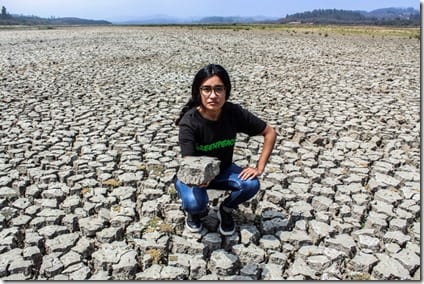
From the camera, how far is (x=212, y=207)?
333 centimetres

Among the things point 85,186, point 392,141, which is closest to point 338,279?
point 85,186

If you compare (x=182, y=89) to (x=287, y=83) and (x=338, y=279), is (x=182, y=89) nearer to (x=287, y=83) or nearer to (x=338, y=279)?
(x=287, y=83)

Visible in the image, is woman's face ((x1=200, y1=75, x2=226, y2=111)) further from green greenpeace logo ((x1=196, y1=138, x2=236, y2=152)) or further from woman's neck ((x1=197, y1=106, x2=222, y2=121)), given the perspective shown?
green greenpeace logo ((x1=196, y1=138, x2=236, y2=152))

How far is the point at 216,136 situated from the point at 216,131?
1.3 inches

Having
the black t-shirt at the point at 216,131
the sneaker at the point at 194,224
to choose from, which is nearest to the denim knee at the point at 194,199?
the sneaker at the point at 194,224

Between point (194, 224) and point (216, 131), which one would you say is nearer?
point (216, 131)

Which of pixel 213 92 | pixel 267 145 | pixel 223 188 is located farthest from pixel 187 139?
pixel 267 145

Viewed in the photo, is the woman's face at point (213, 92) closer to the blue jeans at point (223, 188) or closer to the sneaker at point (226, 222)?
the blue jeans at point (223, 188)

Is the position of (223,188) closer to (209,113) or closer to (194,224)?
(194,224)

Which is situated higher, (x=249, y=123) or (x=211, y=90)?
(x=211, y=90)

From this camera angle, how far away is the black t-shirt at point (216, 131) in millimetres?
2748

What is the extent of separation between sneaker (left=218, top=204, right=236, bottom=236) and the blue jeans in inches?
2.3

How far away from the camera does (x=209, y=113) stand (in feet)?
9.17

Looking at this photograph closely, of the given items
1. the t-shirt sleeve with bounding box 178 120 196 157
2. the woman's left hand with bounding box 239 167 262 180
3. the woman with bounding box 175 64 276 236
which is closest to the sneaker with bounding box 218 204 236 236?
the woman with bounding box 175 64 276 236
